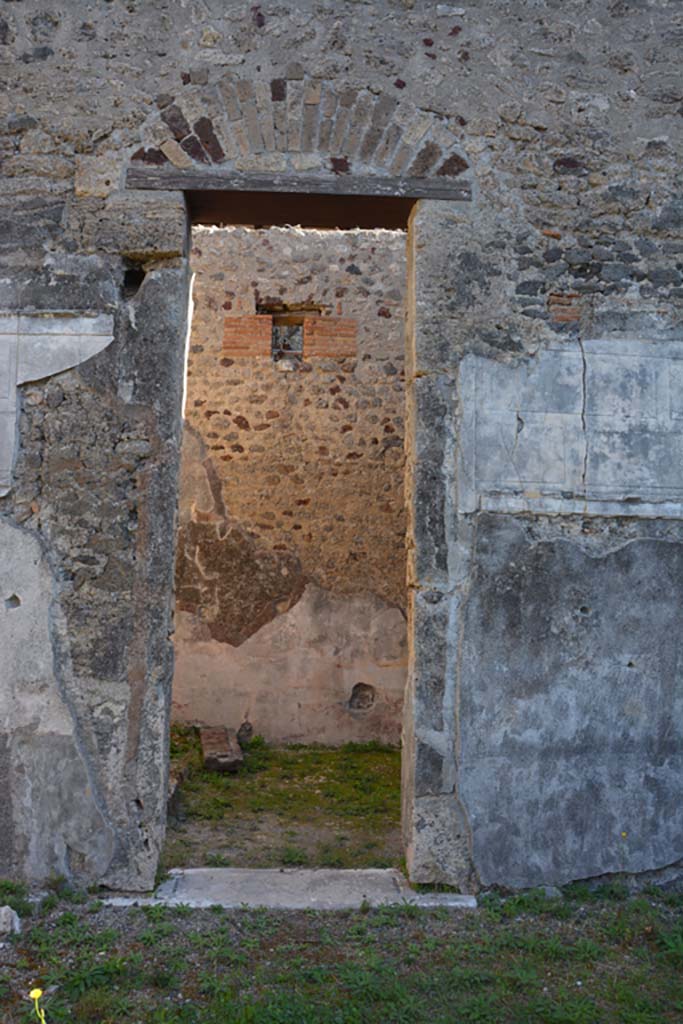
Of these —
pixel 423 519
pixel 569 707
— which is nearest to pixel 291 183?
pixel 423 519

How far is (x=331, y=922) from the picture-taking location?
382cm

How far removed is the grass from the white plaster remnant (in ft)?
7.02

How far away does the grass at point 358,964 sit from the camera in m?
3.10

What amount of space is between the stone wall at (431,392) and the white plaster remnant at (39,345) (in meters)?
0.05

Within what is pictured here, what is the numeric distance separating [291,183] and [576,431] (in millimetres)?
1720

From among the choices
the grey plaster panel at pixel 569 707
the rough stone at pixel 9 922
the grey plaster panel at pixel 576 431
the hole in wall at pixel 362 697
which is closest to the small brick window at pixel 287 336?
the hole in wall at pixel 362 697

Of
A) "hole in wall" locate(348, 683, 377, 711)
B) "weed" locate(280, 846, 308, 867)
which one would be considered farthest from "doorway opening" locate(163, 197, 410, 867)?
"weed" locate(280, 846, 308, 867)

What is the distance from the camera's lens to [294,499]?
7988 mm

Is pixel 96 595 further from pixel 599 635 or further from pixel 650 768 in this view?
pixel 650 768

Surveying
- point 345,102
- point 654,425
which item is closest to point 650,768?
point 654,425

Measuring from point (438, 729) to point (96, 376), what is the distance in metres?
2.17

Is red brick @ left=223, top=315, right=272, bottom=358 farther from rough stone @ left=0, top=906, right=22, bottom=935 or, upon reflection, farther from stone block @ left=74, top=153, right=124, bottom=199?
rough stone @ left=0, top=906, right=22, bottom=935

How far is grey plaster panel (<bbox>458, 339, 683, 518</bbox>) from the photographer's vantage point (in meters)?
4.36

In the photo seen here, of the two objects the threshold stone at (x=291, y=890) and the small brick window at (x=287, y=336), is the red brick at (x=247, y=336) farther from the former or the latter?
the threshold stone at (x=291, y=890)
